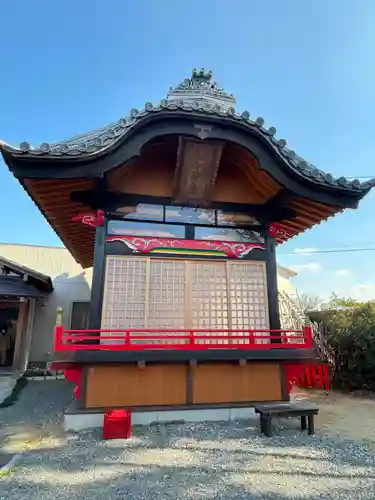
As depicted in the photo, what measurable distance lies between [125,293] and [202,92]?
526 cm

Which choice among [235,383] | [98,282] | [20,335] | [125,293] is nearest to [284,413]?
[235,383]

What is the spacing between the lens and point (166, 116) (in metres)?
5.34

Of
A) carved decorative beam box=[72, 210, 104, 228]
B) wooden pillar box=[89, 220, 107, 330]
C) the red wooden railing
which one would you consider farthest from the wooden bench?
carved decorative beam box=[72, 210, 104, 228]

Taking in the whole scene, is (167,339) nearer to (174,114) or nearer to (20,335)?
(174,114)

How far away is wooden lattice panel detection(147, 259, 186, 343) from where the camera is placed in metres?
5.77

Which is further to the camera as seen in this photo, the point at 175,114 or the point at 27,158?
the point at 175,114

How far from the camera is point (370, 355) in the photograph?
822 cm

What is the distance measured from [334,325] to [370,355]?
1.22 metres

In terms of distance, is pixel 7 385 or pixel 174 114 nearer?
pixel 174 114

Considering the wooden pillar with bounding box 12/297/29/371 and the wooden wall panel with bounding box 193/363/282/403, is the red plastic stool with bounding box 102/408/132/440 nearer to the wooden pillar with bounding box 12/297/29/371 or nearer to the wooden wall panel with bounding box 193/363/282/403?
the wooden wall panel with bounding box 193/363/282/403

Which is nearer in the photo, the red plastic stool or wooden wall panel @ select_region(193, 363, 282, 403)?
the red plastic stool

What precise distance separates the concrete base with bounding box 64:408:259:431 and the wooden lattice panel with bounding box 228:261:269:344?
1.21m

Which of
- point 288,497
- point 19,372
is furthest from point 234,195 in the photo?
point 19,372

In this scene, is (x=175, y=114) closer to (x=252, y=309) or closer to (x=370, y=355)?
(x=252, y=309)
